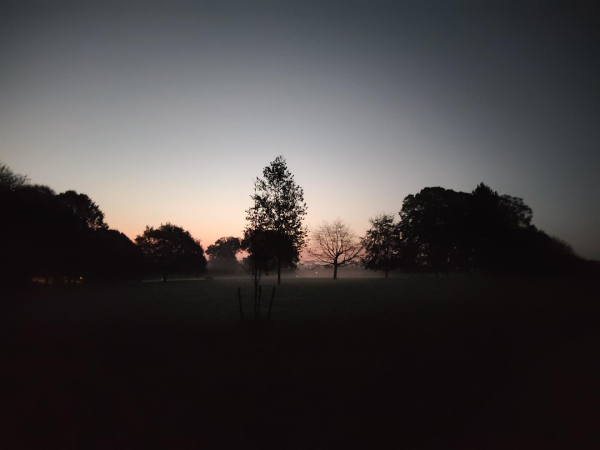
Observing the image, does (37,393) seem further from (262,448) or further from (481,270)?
(481,270)

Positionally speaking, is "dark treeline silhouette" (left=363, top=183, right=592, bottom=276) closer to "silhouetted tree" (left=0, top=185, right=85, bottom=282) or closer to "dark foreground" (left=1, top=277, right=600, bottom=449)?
"dark foreground" (left=1, top=277, right=600, bottom=449)

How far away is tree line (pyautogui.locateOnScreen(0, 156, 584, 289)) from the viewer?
822 inches

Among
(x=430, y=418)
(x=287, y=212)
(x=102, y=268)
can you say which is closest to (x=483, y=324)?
(x=430, y=418)

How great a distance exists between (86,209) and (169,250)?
2203 centimetres

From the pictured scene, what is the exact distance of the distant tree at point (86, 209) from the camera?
57628 mm

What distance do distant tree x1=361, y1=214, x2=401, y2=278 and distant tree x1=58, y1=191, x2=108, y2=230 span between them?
190 feet

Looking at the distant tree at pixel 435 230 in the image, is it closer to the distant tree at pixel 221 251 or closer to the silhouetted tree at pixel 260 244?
the silhouetted tree at pixel 260 244

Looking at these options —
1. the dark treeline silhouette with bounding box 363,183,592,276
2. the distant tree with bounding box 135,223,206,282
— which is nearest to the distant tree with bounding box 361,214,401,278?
the dark treeline silhouette with bounding box 363,183,592,276

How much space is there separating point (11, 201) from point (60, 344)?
34.5 meters

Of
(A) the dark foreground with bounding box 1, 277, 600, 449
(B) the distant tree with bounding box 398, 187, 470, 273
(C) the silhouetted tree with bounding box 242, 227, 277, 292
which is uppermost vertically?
(B) the distant tree with bounding box 398, 187, 470, 273

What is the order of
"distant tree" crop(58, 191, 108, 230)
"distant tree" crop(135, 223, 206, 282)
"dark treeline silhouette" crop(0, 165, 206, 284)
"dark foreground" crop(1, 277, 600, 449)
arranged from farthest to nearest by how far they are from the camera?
1. "distant tree" crop(135, 223, 206, 282)
2. "distant tree" crop(58, 191, 108, 230)
3. "dark treeline silhouette" crop(0, 165, 206, 284)
4. "dark foreground" crop(1, 277, 600, 449)

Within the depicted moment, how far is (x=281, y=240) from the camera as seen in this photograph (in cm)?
1958

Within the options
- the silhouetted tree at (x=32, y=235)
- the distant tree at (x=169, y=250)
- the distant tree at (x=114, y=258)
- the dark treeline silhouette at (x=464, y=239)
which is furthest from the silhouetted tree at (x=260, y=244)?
the distant tree at (x=169, y=250)

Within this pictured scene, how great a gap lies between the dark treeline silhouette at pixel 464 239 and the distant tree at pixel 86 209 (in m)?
58.7
